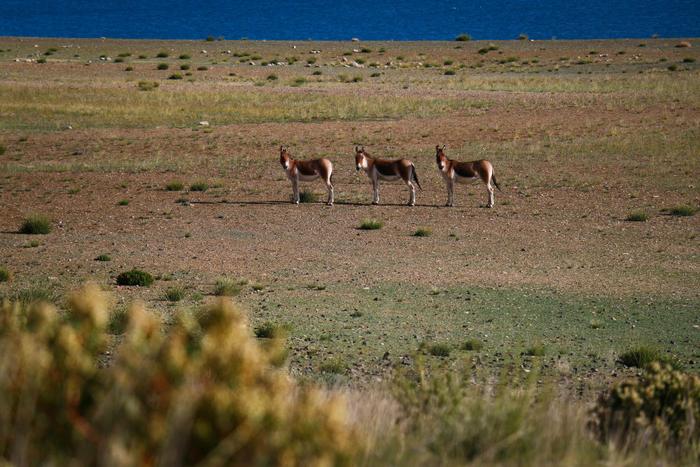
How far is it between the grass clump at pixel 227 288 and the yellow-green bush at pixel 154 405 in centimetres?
1116

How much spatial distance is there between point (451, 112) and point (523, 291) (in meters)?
25.8

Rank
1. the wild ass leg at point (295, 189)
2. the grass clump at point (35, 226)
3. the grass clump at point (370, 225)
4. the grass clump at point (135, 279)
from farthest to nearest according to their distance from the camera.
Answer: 1. the wild ass leg at point (295, 189)
2. the grass clump at point (370, 225)
3. the grass clump at point (35, 226)
4. the grass clump at point (135, 279)

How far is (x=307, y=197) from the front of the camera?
26719 mm

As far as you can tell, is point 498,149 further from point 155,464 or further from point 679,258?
point 155,464

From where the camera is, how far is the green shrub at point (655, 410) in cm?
765

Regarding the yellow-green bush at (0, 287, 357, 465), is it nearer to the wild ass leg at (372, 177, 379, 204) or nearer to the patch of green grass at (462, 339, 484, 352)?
the patch of green grass at (462, 339, 484, 352)

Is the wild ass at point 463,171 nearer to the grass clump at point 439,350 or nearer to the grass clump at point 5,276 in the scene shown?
the grass clump at point 5,276

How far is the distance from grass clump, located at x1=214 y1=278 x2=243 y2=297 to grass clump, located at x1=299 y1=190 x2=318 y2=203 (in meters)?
8.68

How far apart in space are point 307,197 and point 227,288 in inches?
378

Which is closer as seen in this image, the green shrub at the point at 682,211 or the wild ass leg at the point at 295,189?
the green shrub at the point at 682,211

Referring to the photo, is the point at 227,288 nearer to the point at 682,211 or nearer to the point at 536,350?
Result: the point at 536,350

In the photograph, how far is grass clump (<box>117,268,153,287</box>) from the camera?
18141mm

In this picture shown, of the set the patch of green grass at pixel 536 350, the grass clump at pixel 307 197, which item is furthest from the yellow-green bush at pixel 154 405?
the grass clump at pixel 307 197

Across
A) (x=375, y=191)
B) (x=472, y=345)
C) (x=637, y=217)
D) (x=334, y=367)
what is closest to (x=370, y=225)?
(x=375, y=191)
